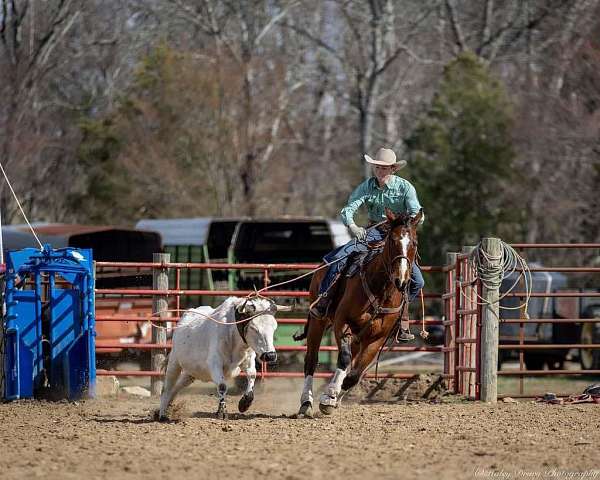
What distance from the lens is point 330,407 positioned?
10.3 meters

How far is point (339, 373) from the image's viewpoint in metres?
10.4

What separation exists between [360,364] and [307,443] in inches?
81.3

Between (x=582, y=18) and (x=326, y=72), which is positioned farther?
(x=326, y=72)

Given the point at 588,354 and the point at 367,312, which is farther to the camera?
the point at 588,354

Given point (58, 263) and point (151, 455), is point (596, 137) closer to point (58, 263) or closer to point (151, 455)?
point (58, 263)

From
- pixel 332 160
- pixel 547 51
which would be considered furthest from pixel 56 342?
pixel 332 160

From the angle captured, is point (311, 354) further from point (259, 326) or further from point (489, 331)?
point (489, 331)

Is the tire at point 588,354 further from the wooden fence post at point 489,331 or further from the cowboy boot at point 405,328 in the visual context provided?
the cowboy boot at point 405,328

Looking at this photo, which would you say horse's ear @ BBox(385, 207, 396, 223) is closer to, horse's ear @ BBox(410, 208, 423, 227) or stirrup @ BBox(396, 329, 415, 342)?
horse's ear @ BBox(410, 208, 423, 227)

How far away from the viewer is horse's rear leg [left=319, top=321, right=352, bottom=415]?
10.3m

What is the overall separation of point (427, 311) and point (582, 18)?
1031 cm

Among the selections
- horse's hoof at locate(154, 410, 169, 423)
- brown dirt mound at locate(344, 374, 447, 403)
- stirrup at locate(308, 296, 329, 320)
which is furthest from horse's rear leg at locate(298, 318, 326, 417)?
brown dirt mound at locate(344, 374, 447, 403)

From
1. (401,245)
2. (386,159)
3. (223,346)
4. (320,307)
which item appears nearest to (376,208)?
(386,159)

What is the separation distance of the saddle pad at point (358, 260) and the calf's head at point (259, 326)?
1.09 meters
